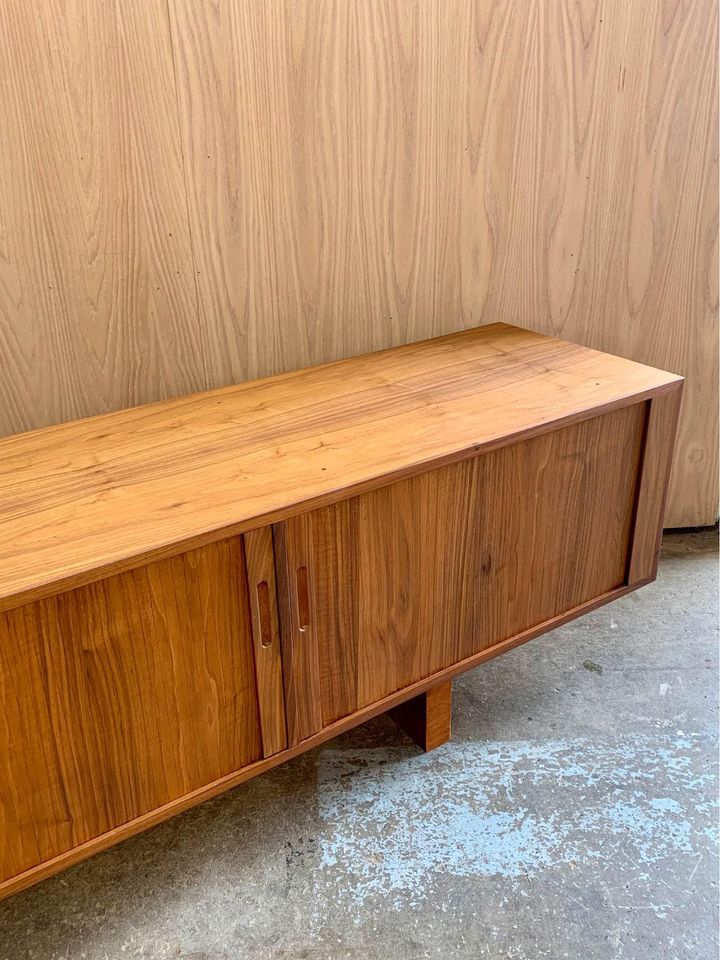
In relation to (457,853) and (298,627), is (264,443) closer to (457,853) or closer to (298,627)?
(298,627)

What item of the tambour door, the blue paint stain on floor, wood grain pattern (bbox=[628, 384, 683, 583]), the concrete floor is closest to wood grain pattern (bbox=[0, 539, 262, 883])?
the tambour door

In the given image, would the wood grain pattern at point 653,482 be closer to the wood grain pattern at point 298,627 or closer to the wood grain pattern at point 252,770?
the wood grain pattern at point 252,770

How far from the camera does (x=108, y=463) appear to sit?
4.37ft

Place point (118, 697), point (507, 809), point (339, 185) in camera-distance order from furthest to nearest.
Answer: point (339, 185)
point (507, 809)
point (118, 697)

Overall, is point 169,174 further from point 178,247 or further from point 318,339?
point 318,339

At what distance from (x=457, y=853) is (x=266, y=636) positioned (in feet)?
1.74

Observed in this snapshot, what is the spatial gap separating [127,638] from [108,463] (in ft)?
0.97

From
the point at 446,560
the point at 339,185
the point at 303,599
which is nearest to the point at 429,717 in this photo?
the point at 446,560

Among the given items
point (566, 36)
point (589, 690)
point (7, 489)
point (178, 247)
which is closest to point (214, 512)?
point (7, 489)

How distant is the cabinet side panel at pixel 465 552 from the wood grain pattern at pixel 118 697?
0.54ft

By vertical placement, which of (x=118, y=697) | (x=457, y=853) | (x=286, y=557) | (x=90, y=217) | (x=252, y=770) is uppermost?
(x=90, y=217)

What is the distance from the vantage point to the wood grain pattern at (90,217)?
1.37 meters

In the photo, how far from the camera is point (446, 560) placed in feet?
4.75

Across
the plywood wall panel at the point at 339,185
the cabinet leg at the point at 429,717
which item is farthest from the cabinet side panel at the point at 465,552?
the plywood wall panel at the point at 339,185
